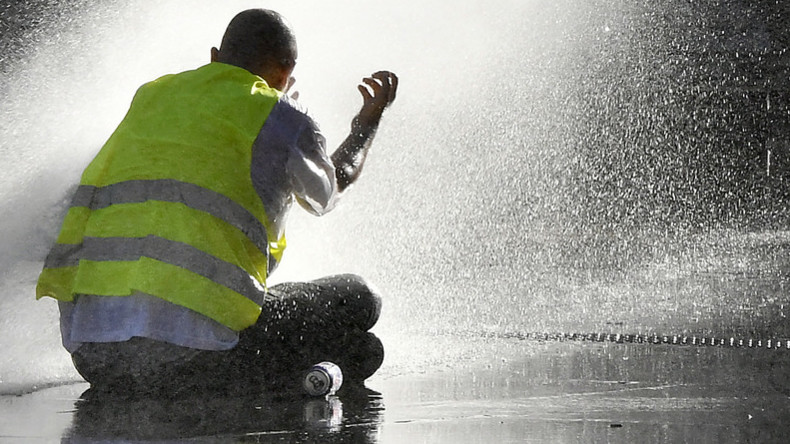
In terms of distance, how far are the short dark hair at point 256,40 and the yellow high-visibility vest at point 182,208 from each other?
0.12m

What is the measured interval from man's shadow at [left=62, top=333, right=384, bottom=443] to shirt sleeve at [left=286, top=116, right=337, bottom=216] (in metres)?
0.49

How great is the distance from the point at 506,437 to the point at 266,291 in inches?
40.0

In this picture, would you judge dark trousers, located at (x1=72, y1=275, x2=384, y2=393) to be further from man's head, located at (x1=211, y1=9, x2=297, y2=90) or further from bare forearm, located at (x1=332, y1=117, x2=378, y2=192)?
man's head, located at (x1=211, y1=9, x2=297, y2=90)

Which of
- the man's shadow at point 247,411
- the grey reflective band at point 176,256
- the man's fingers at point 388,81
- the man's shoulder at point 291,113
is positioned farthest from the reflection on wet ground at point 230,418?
the man's fingers at point 388,81

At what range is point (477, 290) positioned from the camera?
27.7 ft

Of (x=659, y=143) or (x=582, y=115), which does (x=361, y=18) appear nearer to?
(x=582, y=115)

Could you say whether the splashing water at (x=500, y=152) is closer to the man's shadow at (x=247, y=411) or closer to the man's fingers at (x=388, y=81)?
the man's shadow at (x=247, y=411)

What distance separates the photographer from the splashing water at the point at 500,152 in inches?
199

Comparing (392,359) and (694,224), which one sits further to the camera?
(694,224)

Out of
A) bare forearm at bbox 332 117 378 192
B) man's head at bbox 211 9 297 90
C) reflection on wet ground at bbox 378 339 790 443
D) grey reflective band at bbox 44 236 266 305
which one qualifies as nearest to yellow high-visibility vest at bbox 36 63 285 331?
grey reflective band at bbox 44 236 266 305

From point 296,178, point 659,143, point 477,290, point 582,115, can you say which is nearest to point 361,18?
point 477,290

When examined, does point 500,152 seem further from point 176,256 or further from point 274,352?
point 176,256

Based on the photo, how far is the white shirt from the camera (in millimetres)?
3305

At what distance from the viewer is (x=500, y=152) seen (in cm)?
1175
